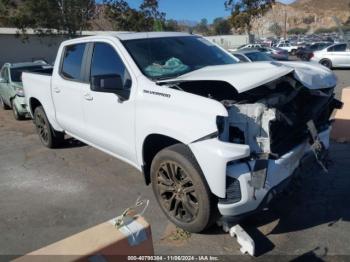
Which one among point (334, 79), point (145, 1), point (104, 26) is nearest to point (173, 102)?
point (334, 79)

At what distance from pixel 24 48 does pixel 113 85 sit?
1245 inches

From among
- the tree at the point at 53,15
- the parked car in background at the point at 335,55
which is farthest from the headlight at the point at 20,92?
the parked car in background at the point at 335,55

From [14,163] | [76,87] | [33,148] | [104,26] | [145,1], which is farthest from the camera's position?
[104,26]

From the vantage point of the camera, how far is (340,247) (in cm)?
356

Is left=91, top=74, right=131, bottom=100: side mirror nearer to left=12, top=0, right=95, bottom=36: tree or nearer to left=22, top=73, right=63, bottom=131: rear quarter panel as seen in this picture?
left=22, top=73, right=63, bottom=131: rear quarter panel

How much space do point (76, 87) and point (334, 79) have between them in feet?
10.7

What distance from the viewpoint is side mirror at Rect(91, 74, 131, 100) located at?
4.20 meters

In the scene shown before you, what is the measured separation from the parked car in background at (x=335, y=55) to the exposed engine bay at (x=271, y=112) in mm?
20147

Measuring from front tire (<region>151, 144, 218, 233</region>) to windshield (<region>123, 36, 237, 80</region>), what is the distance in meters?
0.97

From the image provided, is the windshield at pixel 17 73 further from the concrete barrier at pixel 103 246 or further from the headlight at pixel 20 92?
the concrete barrier at pixel 103 246

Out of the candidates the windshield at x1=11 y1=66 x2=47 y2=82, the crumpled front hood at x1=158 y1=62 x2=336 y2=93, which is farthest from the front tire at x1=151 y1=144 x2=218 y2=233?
the windshield at x1=11 y1=66 x2=47 y2=82

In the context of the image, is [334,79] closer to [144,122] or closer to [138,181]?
[144,122]

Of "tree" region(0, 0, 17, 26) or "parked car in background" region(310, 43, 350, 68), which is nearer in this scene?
"parked car in background" region(310, 43, 350, 68)

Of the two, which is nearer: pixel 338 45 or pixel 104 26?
pixel 338 45
